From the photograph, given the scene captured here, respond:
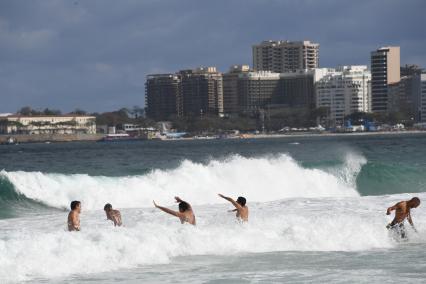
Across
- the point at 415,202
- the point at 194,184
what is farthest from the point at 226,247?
the point at 194,184

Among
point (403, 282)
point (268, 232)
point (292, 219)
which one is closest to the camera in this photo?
point (403, 282)

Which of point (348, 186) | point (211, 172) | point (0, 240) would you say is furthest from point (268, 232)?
point (348, 186)

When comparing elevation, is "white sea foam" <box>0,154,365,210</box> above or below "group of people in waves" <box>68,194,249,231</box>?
below

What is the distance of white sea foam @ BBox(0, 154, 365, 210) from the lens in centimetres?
3475

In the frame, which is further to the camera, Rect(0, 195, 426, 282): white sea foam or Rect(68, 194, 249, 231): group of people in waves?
Rect(68, 194, 249, 231): group of people in waves

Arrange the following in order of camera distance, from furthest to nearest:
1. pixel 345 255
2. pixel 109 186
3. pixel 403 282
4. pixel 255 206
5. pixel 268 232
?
pixel 109 186 < pixel 255 206 < pixel 268 232 < pixel 345 255 < pixel 403 282

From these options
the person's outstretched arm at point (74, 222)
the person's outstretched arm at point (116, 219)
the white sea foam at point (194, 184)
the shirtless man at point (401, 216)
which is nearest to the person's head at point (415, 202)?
the shirtless man at point (401, 216)

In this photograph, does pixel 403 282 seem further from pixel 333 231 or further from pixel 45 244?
pixel 45 244

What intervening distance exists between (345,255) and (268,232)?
7.00ft

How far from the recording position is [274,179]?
131ft

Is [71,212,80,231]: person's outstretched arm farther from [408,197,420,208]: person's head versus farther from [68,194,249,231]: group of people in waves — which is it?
[408,197,420,208]: person's head

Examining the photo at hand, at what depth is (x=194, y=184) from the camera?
37562mm

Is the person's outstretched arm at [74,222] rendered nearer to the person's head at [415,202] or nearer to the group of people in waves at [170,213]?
the group of people in waves at [170,213]

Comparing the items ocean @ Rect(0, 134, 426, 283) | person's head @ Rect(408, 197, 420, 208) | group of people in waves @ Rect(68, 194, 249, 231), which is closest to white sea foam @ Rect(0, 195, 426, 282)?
ocean @ Rect(0, 134, 426, 283)
